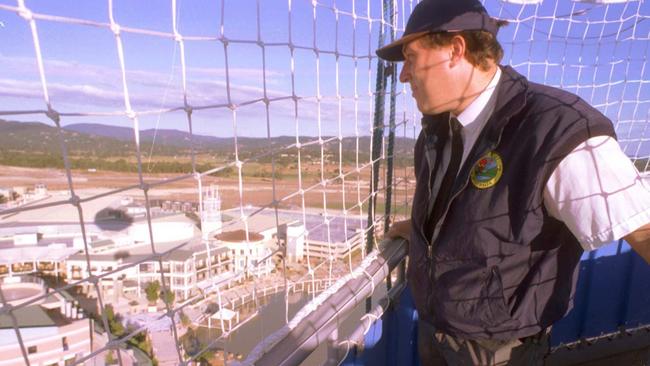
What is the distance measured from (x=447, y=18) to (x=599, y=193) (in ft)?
1.59

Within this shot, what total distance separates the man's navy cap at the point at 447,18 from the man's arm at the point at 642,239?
50 centimetres

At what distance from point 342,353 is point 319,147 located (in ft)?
2.41

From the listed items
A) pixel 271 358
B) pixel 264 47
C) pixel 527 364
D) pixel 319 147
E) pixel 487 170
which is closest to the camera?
pixel 271 358

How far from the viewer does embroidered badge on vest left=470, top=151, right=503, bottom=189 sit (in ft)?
3.33

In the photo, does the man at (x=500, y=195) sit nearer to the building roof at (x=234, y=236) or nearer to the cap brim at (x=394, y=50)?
the cap brim at (x=394, y=50)

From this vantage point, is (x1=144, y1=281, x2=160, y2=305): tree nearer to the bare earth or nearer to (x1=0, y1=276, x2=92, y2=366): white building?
(x1=0, y1=276, x2=92, y2=366): white building

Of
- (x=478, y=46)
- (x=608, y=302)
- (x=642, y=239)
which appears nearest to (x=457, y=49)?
(x=478, y=46)

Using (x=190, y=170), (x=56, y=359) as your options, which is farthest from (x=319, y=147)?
(x=56, y=359)

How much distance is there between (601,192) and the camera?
0.85 m

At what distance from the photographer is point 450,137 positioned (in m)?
1.23

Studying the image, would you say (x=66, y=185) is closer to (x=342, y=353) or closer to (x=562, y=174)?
(x=342, y=353)

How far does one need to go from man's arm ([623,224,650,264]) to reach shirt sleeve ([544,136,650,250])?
25 mm

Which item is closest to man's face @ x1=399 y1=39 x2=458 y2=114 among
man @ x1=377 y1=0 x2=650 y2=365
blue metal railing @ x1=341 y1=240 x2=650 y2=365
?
man @ x1=377 y1=0 x2=650 y2=365

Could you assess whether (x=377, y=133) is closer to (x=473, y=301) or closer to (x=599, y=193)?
A: (x=473, y=301)
